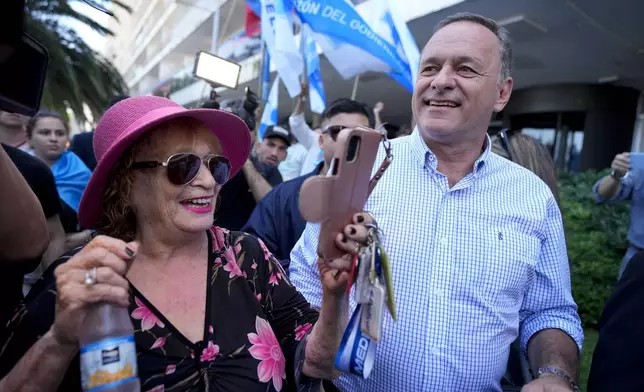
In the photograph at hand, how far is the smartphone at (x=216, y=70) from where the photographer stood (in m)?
3.72

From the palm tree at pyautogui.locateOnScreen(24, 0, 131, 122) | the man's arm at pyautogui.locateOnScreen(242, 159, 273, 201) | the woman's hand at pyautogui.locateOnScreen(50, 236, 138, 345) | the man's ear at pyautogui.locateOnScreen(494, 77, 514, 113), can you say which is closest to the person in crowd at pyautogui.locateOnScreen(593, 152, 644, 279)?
the man's ear at pyautogui.locateOnScreen(494, 77, 514, 113)

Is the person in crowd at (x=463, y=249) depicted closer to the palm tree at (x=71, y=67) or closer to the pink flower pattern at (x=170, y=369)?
the pink flower pattern at (x=170, y=369)

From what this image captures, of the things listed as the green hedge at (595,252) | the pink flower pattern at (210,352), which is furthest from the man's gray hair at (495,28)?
the green hedge at (595,252)

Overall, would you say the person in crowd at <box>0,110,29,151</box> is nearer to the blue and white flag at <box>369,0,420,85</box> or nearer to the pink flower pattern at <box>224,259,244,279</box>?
the pink flower pattern at <box>224,259,244,279</box>

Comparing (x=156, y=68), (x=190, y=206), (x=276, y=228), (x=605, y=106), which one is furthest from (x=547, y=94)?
(x=156, y=68)

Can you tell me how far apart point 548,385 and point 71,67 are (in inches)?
514

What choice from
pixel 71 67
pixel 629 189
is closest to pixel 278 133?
pixel 629 189

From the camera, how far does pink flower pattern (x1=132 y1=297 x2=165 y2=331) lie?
1.31m

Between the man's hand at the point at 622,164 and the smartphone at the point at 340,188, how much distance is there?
11.1 feet

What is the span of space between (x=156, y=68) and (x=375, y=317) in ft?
133

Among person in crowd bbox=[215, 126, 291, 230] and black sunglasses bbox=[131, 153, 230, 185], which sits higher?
black sunglasses bbox=[131, 153, 230, 185]

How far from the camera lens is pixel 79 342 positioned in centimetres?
108

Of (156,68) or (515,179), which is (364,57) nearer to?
(515,179)

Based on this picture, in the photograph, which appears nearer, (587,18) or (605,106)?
(587,18)
